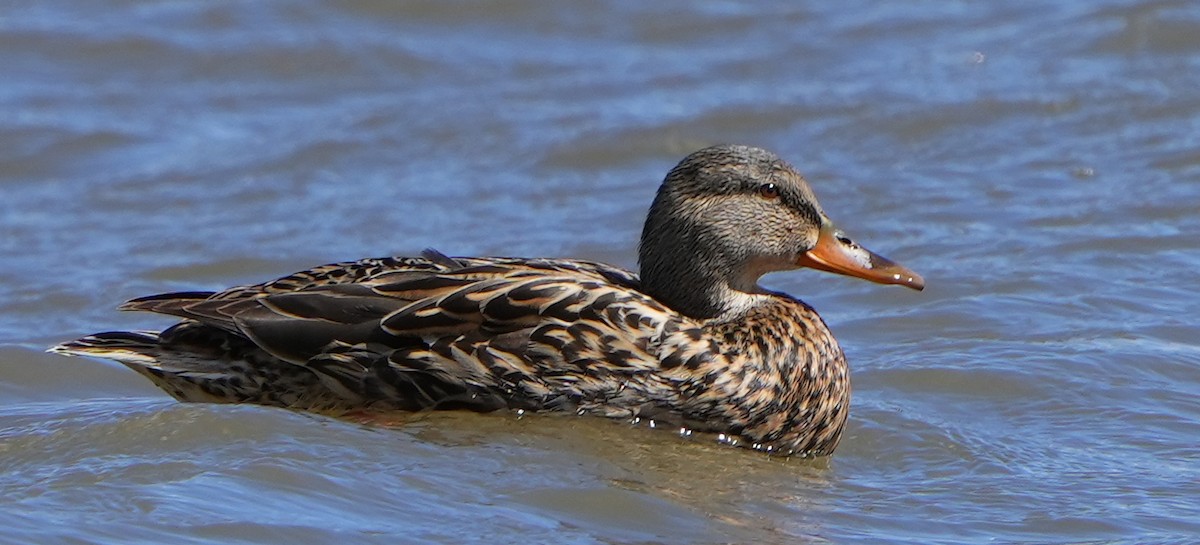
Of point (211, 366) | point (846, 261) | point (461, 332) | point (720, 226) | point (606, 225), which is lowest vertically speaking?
point (211, 366)

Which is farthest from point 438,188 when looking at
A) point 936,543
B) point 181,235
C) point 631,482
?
point 936,543

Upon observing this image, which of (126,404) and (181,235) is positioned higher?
(181,235)

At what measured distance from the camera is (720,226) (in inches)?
339

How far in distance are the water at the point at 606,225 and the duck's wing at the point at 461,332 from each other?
18cm

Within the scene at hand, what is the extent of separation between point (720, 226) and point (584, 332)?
0.83 metres

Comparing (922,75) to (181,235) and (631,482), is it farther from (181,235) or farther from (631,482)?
(631,482)

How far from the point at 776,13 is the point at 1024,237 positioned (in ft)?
18.7

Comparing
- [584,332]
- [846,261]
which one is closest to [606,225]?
[846,261]

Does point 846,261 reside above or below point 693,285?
above

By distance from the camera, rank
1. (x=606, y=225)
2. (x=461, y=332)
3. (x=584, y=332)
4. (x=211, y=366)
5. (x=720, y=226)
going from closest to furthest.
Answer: (x=584, y=332) < (x=461, y=332) < (x=720, y=226) < (x=211, y=366) < (x=606, y=225)

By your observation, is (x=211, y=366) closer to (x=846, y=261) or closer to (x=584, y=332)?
(x=584, y=332)

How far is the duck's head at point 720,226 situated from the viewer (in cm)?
860

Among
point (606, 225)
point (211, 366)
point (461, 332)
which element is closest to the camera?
point (461, 332)

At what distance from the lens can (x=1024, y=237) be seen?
38.6ft
